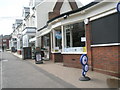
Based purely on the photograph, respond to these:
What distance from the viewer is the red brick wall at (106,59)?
9.40 meters

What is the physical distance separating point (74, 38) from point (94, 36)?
334cm

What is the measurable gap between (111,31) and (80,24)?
4.01 metres

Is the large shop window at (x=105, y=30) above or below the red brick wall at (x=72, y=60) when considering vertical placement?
above

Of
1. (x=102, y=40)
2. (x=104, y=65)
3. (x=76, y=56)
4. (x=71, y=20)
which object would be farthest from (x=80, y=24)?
(x=104, y=65)

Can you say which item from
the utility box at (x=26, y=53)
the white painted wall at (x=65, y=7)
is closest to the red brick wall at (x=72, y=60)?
the utility box at (x=26, y=53)

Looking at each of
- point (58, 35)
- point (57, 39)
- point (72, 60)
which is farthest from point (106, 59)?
point (57, 39)

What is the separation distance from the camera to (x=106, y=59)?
1010cm

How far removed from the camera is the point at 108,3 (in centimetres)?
984

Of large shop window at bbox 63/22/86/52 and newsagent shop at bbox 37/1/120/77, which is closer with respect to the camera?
newsagent shop at bbox 37/1/120/77

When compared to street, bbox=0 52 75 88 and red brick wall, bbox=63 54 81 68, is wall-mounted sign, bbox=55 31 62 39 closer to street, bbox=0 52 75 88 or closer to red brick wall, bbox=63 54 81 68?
red brick wall, bbox=63 54 81 68

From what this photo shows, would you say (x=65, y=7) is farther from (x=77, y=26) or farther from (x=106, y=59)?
(x=106, y=59)

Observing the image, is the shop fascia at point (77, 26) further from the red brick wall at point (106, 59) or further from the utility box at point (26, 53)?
the utility box at point (26, 53)

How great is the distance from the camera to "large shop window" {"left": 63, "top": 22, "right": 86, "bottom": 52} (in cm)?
1323

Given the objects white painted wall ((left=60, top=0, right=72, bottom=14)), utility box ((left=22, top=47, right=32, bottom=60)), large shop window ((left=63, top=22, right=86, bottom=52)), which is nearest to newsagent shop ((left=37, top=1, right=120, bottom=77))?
large shop window ((left=63, top=22, right=86, bottom=52))
